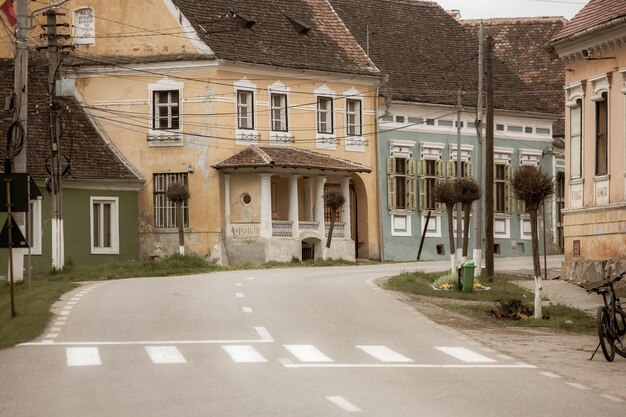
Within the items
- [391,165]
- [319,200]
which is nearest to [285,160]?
[319,200]

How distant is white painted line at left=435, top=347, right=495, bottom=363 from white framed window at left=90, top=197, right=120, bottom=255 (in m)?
30.6

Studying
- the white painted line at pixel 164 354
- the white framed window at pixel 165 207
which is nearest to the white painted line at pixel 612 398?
the white painted line at pixel 164 354

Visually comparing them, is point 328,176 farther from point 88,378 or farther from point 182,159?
point 88,378

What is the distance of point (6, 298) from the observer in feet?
112

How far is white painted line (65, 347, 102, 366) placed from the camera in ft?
66.4

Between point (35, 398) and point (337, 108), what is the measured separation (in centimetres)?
4213

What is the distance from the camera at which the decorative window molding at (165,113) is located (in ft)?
179

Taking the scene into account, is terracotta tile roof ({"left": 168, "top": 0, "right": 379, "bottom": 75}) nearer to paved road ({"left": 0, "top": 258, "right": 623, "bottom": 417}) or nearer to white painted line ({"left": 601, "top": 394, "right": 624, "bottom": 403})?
paved road ({"left": 0, "top": 258, "right": 623, "bottom": 417})

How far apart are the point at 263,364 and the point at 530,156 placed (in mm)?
46644

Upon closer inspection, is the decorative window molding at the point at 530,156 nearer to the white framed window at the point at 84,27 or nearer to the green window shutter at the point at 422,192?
the green window shutter at the point at 422,192

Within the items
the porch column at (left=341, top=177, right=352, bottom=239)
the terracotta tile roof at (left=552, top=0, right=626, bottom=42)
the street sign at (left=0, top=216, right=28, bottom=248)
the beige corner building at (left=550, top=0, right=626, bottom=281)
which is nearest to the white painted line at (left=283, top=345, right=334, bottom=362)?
the street sign at (left=0, top=216, right=28, bottom=248)

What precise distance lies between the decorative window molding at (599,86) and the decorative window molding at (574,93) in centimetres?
56

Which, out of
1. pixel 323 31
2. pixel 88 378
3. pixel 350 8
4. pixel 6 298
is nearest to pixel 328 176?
pixel 323 31

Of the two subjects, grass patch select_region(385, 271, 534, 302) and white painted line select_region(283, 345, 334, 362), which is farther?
grass patch select_region(385, 271, 534, 302)
